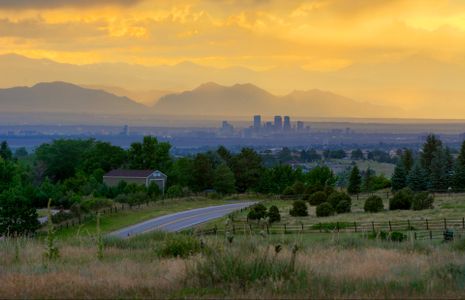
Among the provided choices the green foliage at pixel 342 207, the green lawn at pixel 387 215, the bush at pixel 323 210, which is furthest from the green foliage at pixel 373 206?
the bush at pixel 323 210

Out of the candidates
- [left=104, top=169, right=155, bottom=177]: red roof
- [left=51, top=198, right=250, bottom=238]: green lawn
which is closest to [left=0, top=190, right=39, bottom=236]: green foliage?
[left=51, top=198, right=250, bottom=238]: green lawn

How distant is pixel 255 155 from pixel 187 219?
47.7 metres

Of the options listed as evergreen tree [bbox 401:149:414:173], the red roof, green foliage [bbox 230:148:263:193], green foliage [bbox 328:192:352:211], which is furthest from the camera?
green foliage [bbox 230:148:263:193]

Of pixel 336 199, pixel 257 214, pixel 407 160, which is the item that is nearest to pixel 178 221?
pixel 257 214

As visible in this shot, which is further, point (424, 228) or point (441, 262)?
point (424, 228)

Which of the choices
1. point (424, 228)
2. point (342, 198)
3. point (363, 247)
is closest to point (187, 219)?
point (342, 198)

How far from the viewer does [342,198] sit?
56469 mm

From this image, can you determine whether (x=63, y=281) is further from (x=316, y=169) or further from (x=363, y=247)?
(x=316, y=169)

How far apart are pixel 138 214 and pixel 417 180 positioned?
125 feet

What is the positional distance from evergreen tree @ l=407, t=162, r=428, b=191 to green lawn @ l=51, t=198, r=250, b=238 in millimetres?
24259

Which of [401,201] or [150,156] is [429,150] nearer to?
[401,201]

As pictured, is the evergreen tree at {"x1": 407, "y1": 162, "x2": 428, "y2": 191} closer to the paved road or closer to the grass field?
the paved road

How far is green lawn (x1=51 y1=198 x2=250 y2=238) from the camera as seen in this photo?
157ft

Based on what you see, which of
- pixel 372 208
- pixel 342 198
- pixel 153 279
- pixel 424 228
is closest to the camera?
pixel 153 279
